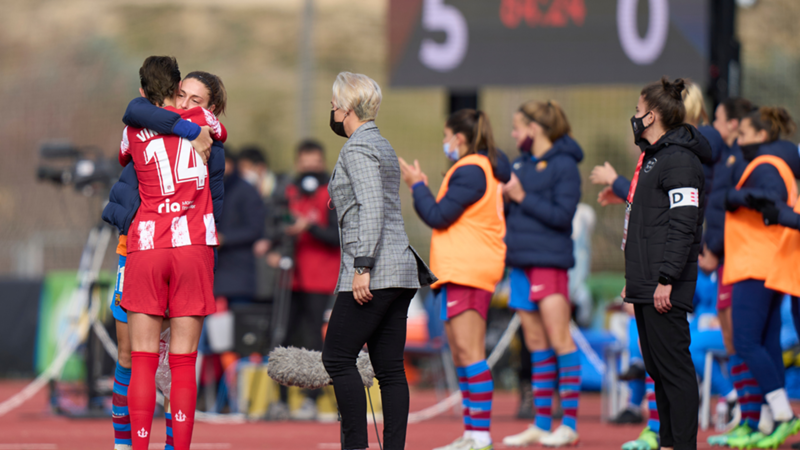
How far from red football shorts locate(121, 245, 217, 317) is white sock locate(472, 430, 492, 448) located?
181cm

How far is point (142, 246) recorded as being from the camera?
13.9 feet

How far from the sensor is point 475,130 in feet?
18.7

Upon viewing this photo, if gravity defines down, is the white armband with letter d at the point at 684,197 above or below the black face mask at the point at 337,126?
below

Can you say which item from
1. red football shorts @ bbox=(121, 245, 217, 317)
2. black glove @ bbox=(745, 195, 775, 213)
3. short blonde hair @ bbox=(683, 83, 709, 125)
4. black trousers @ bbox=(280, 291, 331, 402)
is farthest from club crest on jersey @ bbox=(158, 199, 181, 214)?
black trousers @ bbox=(280, 291, 331, 402)

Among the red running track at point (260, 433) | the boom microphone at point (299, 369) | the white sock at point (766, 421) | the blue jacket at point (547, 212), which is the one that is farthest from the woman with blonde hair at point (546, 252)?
the boom microphone at point (299, 369)

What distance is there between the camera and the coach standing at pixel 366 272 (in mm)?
4234

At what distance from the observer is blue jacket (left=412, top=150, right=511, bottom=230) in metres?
5.49

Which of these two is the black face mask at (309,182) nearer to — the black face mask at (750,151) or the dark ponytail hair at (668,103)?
the black face mask at (750,151)

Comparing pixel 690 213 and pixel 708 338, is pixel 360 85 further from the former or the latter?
pixel 708 338

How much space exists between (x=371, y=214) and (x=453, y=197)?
52.8 inches

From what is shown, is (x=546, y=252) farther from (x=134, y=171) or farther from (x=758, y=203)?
(x=134, y=171)

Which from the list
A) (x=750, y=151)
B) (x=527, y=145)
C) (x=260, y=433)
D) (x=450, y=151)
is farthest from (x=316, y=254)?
(x=750, y=151)

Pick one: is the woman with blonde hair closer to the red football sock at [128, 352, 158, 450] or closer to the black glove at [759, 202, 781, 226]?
the black glove at [759, 202, 781, 226]

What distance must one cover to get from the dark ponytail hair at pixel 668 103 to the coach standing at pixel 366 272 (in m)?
1.26
